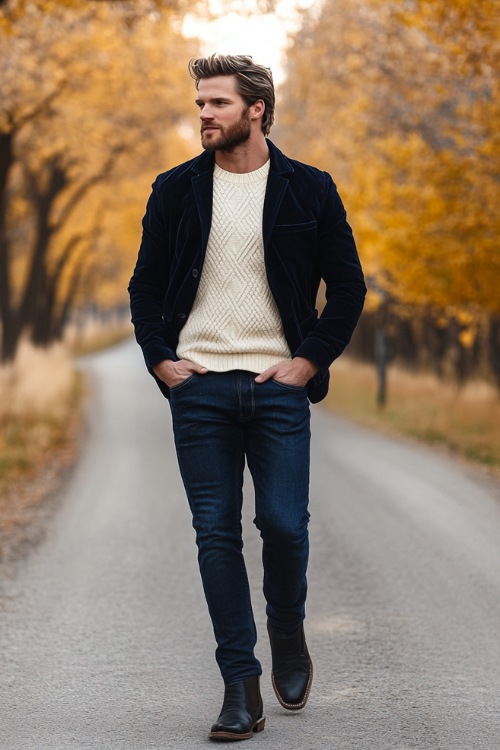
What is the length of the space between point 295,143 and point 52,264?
49.0 ft

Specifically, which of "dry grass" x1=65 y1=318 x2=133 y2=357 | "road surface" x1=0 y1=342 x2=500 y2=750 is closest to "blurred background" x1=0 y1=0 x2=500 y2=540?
"road surface" x1=0 y1=342 x2=500 y2=750

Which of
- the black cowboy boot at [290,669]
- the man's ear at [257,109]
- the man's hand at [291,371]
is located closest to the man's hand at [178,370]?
the man's hand at [291,371]

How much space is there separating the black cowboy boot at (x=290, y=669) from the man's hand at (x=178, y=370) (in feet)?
2.99

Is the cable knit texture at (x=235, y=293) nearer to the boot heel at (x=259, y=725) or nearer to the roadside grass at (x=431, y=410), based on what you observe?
the boot heel at (x=259, y=725)

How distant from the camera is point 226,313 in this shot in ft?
12.9

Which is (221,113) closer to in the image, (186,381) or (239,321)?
(239,321)

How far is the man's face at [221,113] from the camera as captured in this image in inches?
152

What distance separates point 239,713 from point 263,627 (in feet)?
5.87

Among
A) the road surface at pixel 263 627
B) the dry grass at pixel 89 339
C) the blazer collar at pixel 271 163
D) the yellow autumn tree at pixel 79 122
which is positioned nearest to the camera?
the blazer collar at pixel 271 163

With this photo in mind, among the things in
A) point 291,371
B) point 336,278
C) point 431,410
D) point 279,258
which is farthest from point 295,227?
point 431,410

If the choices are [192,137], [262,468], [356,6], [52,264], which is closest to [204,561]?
[262,468]

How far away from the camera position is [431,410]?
1970cm

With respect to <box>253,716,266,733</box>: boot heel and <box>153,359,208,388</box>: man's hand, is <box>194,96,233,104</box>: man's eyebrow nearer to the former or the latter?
<box>153,359,208,388</box>: man's hand

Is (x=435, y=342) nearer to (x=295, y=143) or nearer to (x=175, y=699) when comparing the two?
(x=295, y=143)
